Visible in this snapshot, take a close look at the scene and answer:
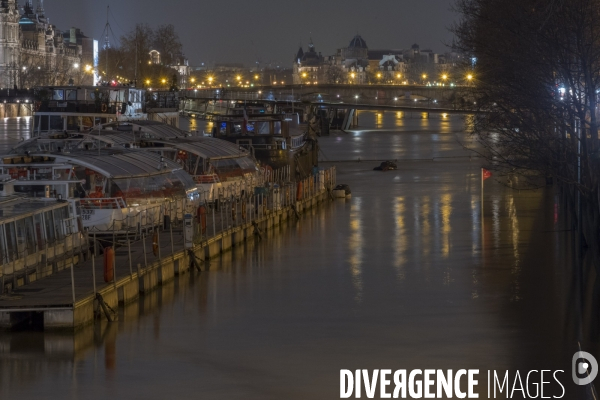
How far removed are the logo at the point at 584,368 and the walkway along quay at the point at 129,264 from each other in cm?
718

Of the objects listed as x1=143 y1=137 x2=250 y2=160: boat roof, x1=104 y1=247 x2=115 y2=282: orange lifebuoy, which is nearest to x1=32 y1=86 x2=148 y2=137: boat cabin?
x1=143 y1=137 x2=250 y2=160: boat roof

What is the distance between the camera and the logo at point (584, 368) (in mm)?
15094

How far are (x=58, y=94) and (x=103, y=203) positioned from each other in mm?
21831

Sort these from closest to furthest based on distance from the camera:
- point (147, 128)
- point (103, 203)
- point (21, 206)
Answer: point (21, 206) → point (103, 203) → point (147, 128)

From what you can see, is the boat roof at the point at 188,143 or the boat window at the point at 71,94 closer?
the boat roof at the point at 188,143

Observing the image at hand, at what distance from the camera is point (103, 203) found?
24672 mm

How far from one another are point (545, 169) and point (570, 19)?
11.7 ft

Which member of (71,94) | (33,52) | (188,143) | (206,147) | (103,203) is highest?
(33,52)

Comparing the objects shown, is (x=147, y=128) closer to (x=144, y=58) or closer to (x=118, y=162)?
(x=118, y=162)

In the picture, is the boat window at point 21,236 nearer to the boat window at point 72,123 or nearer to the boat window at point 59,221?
the boat window at point 59,221

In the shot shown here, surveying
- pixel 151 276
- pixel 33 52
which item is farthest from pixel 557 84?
pixel 33 52

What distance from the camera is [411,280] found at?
2345 cm

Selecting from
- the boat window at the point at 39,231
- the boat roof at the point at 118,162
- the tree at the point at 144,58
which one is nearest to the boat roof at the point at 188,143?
the boat roof at the point at 118,162

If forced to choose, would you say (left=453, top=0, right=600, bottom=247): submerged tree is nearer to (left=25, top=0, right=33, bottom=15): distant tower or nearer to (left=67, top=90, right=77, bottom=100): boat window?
(left=67, top=90, right=77, bottom=100): boat window
